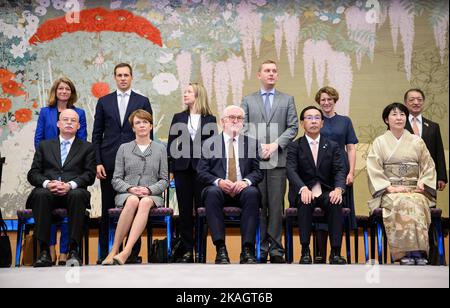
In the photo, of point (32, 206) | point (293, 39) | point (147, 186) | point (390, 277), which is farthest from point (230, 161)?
point (293, 39)

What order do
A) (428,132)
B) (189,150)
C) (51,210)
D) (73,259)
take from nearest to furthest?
(73,259) → (51,210) → (189,150) → (428,132)

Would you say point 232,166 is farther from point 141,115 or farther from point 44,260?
point 44,260

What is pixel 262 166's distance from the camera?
4980 millimetres

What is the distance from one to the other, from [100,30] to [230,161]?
2533mm

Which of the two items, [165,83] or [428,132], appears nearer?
[428,132]

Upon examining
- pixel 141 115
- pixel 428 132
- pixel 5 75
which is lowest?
pixel 428 132

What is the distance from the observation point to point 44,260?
4.42 m

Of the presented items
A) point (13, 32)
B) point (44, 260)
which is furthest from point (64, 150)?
point (13, 32)

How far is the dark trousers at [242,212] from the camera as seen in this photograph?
457 centimetres

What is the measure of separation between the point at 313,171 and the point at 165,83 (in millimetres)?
2310

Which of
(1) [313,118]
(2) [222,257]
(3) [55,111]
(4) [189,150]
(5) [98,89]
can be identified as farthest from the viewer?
(5) [98,89]

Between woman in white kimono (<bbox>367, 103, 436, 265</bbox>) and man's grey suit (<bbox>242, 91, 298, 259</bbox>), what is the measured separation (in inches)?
24.5

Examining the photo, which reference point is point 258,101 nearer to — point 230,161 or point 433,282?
point 230,161

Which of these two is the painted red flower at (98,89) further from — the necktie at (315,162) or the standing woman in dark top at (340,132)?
the necktie at (315,162)
